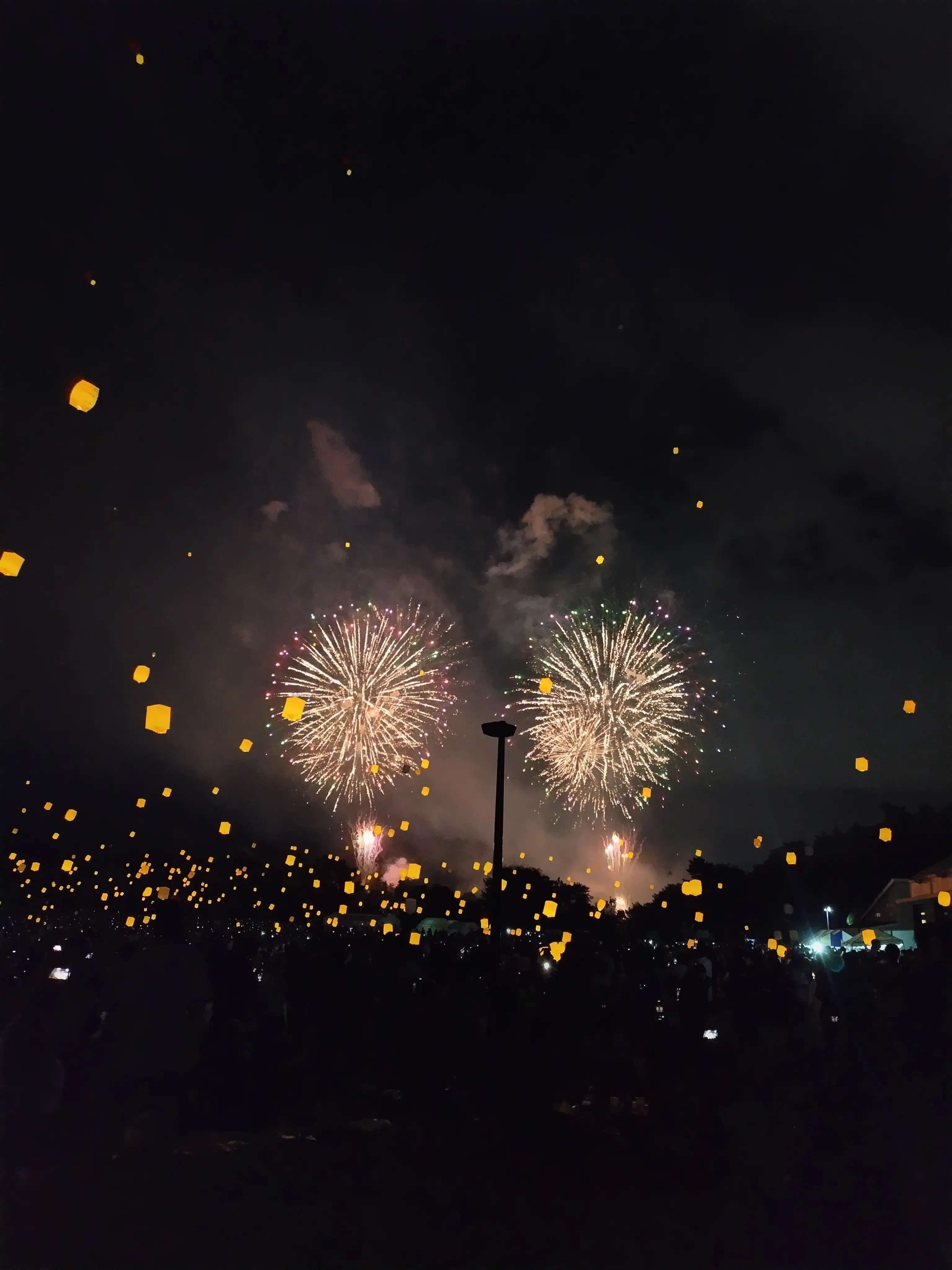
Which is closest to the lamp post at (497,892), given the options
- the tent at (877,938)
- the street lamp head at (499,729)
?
the street lamp head at (499,729)

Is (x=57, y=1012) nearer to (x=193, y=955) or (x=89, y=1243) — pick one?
(x=193, y=955)

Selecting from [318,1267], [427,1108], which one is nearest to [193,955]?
[318,1267]

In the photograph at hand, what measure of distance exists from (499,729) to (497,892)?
257cm

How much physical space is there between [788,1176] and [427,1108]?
3.80m

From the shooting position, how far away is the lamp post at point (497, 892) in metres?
11.3

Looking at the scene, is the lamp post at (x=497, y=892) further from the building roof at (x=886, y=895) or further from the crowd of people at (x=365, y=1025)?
the building roof at (x=886, y=895)

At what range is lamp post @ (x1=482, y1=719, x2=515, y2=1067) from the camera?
11.3m

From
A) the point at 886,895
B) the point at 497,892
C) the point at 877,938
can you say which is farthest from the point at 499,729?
the point at 886,895

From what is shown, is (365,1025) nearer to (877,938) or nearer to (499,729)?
(499,729)

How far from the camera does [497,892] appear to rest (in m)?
12.2

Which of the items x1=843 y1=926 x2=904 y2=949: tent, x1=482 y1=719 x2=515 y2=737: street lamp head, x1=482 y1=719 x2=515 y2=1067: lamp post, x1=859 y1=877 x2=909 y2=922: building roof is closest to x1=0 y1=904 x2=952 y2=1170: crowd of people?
x1=482 y1=719 x2=515 y2=1067: lamp post

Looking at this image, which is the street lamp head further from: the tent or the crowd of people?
the tent

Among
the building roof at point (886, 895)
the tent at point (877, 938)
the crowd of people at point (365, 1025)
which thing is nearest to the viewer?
the crowd of people at point (365, 1025)

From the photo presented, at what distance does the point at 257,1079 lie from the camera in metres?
8.92
